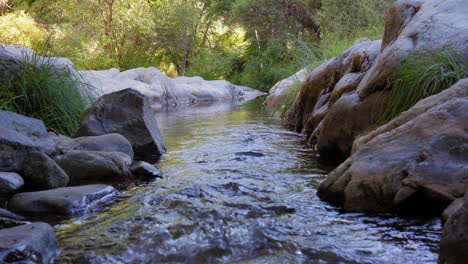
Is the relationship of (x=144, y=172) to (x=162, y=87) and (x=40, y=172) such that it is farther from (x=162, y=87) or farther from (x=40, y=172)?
(x=162, y=87)

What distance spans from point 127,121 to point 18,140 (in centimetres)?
191

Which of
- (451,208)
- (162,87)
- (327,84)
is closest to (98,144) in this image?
(451,208)

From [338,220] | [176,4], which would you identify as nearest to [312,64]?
[338,220]

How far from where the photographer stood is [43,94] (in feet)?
16.8

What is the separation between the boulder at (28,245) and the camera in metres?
1.96

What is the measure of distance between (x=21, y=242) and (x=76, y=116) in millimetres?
3726

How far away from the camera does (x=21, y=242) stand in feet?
6.63

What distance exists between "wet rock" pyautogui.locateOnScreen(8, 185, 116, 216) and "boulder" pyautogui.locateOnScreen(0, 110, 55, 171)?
0.39 meters

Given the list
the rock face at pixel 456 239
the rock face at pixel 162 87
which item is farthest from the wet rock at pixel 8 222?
the rock face at pixel 162 87

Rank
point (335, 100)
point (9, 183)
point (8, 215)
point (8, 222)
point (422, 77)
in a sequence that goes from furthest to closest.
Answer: point (335, 100)
point (422, 77)
point (9, 183)
point (8, 215)
point (8, 222)

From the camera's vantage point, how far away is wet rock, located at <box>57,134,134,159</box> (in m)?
4.23

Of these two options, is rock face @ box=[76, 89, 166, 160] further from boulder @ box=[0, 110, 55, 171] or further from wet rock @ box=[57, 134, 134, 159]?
boulder @ box=[0, 110, 55, 171]

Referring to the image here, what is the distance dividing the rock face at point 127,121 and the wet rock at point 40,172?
5.09 ft

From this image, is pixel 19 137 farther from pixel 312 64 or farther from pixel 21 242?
pixel 312 64
